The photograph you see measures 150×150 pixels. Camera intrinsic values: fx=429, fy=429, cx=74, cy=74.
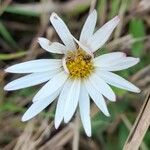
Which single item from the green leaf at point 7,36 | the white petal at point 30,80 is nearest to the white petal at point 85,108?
the white petal at point 30,80

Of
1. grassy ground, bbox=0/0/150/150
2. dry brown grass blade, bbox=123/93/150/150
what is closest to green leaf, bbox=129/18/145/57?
grassy ground, bbox=0/0/150/150

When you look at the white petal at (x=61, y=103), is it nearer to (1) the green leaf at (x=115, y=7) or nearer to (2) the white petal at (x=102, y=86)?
(2) the white petal at (x=102, y=86)

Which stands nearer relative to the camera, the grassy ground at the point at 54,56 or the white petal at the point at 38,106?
the white petal at the point at 38,106

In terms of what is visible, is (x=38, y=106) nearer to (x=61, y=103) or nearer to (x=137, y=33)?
(x=61, y=103)

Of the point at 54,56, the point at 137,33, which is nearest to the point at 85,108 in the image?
the point at 54,56

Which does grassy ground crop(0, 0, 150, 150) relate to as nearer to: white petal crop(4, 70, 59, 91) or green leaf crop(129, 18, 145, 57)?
green leaf crop(129, 18, 145, 57)
